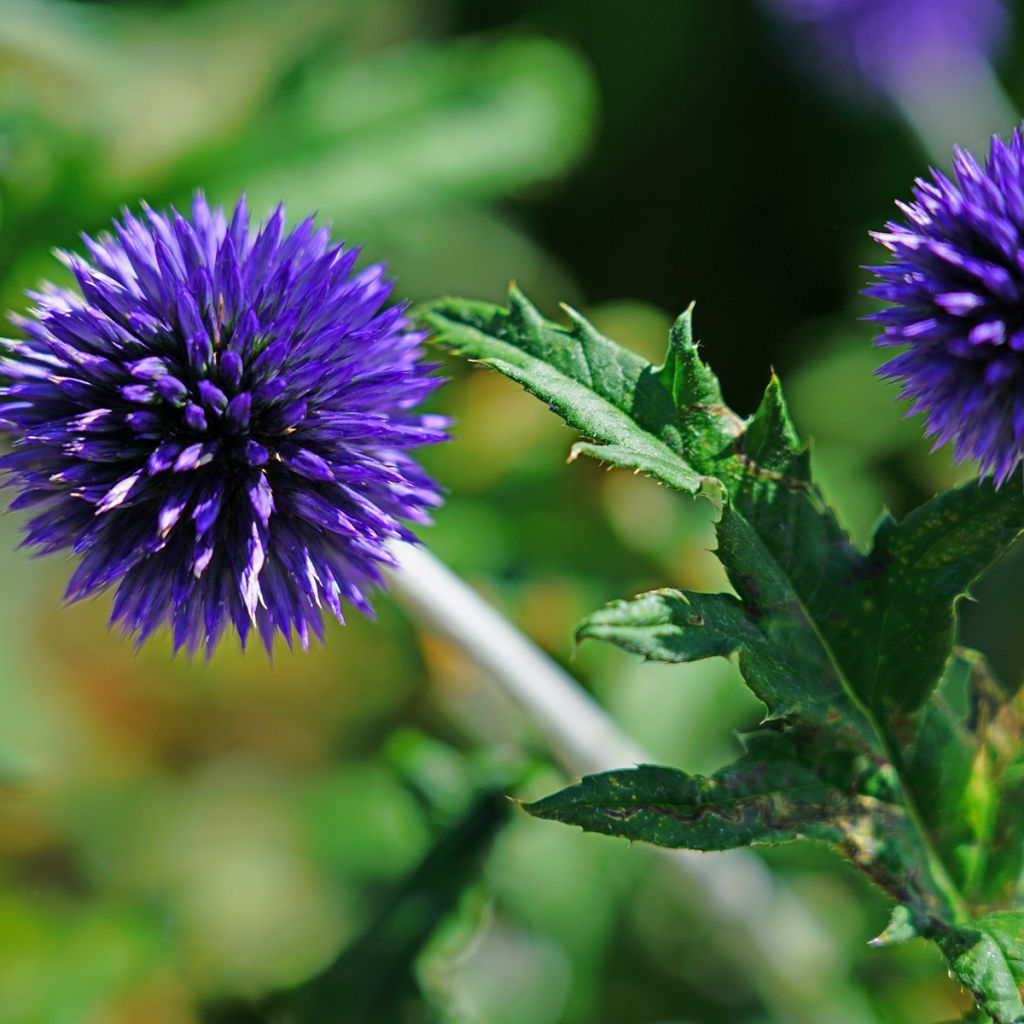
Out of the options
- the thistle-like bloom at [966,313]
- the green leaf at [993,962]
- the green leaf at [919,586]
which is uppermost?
the thistle-like bloom at [966,313]

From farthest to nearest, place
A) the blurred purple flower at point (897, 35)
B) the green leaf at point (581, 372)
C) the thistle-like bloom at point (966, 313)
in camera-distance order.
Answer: the blurred purple flower at point (897, 35)
the green leaf at point (581, 372)
the thistle-like bloom at point (966, 313)

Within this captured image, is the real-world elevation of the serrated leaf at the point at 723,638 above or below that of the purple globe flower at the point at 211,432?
below

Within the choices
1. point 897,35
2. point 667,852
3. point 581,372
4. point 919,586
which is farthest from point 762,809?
point 897,35

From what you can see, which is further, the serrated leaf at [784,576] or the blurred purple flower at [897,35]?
the blurred purple flower at [897,35]

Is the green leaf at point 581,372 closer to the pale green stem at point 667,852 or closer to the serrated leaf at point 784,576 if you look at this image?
the serrated leaf at point 784,576

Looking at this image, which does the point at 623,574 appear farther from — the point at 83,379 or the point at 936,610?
the point at 83,379

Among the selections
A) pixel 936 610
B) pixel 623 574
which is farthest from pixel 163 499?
pixel 623 574

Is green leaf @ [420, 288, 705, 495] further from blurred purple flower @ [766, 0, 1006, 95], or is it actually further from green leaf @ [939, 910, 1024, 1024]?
blurred purple flower @ [766, 0, 1006, 95]

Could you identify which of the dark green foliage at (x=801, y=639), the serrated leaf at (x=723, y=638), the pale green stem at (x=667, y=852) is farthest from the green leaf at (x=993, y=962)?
the pale green stem at (x=667, y=852)
